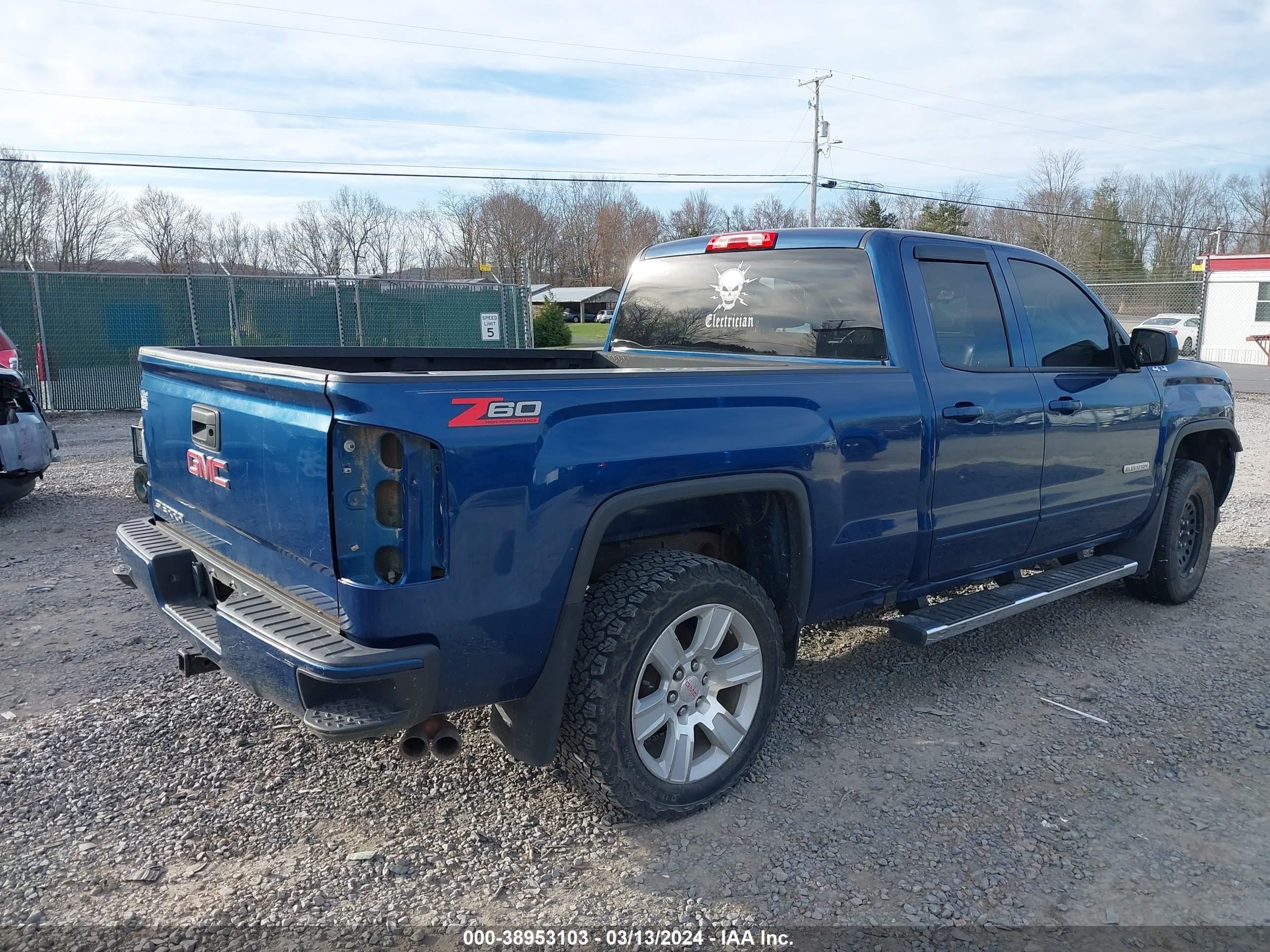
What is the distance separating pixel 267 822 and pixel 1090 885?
2.62 m

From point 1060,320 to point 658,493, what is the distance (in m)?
2.82

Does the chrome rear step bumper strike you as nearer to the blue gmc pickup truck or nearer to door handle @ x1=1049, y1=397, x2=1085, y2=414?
the blue gmc pickup truck

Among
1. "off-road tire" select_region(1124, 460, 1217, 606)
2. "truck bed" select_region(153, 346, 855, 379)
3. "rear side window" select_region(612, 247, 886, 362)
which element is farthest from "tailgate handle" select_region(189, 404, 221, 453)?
"off-road tire" select_region(1124, 460, 1217, 606)

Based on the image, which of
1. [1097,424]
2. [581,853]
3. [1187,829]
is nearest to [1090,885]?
[1187,829]

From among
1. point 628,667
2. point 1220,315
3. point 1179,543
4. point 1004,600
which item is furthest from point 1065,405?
point 1220,315

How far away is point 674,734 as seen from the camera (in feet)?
10.4

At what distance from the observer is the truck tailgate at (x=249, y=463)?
2.58 meters

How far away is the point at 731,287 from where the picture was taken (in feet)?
14.6

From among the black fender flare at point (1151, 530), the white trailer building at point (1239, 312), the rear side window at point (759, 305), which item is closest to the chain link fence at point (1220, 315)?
the white trailer building at point (1239, 312)

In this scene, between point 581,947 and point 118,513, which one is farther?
point 118,513

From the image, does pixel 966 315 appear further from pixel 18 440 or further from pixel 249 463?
pixel 18 440

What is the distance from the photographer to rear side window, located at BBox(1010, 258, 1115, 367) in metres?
4.56

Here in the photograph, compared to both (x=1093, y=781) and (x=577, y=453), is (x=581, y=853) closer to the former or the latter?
→ (x=577, y=453)

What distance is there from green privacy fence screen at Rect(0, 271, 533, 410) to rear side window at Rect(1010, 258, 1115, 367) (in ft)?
35.3
